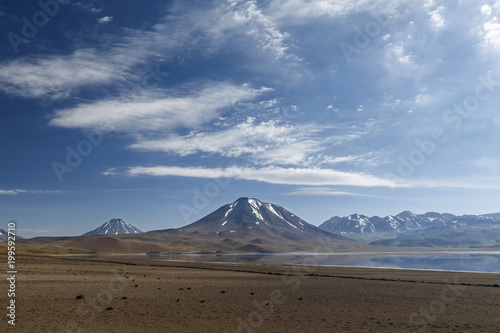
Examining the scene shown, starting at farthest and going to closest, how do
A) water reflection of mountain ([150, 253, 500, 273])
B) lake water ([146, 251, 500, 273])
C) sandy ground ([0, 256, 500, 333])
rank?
1. water reflection of mountain ([150, 253, 500, 273])
2. lake water ([146, 251, 500, 273])
3. sandy ground ([0, 256, 500, 333])

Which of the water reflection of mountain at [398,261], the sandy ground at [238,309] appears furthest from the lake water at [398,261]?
the sandy ground at [238,309]

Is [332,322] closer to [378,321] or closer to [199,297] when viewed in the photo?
[378,321]

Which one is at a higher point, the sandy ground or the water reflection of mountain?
the sandy ground

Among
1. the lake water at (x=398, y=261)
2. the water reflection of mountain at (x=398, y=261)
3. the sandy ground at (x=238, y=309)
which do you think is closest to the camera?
the sandy ground at (x=238, y=309)

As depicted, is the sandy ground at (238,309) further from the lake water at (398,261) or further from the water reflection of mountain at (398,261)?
the water reflection of mountain at (398,261)

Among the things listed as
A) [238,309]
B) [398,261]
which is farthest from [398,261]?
Answer: [238,309]

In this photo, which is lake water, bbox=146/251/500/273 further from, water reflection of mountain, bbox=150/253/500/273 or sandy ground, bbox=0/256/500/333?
sandy ground, bbox=0/256/500/333

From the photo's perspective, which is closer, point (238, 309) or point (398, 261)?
point (238, 309)

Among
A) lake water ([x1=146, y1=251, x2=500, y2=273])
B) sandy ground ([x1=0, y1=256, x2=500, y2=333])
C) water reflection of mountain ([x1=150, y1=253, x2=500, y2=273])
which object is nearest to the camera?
sandy ground ([x1=0, y1=256, x2=500, y2=333])

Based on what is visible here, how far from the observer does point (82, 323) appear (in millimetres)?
19703

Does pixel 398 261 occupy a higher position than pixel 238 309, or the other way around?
pixel 238 309

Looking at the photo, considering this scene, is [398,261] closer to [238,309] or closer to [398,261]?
[398,261]

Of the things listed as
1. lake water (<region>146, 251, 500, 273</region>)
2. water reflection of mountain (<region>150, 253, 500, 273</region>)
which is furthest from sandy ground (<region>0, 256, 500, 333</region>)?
water reflection of mountain (<region>150, 253, 500, 273</region>)

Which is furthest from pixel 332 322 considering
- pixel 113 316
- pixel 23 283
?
pixel 23 283
